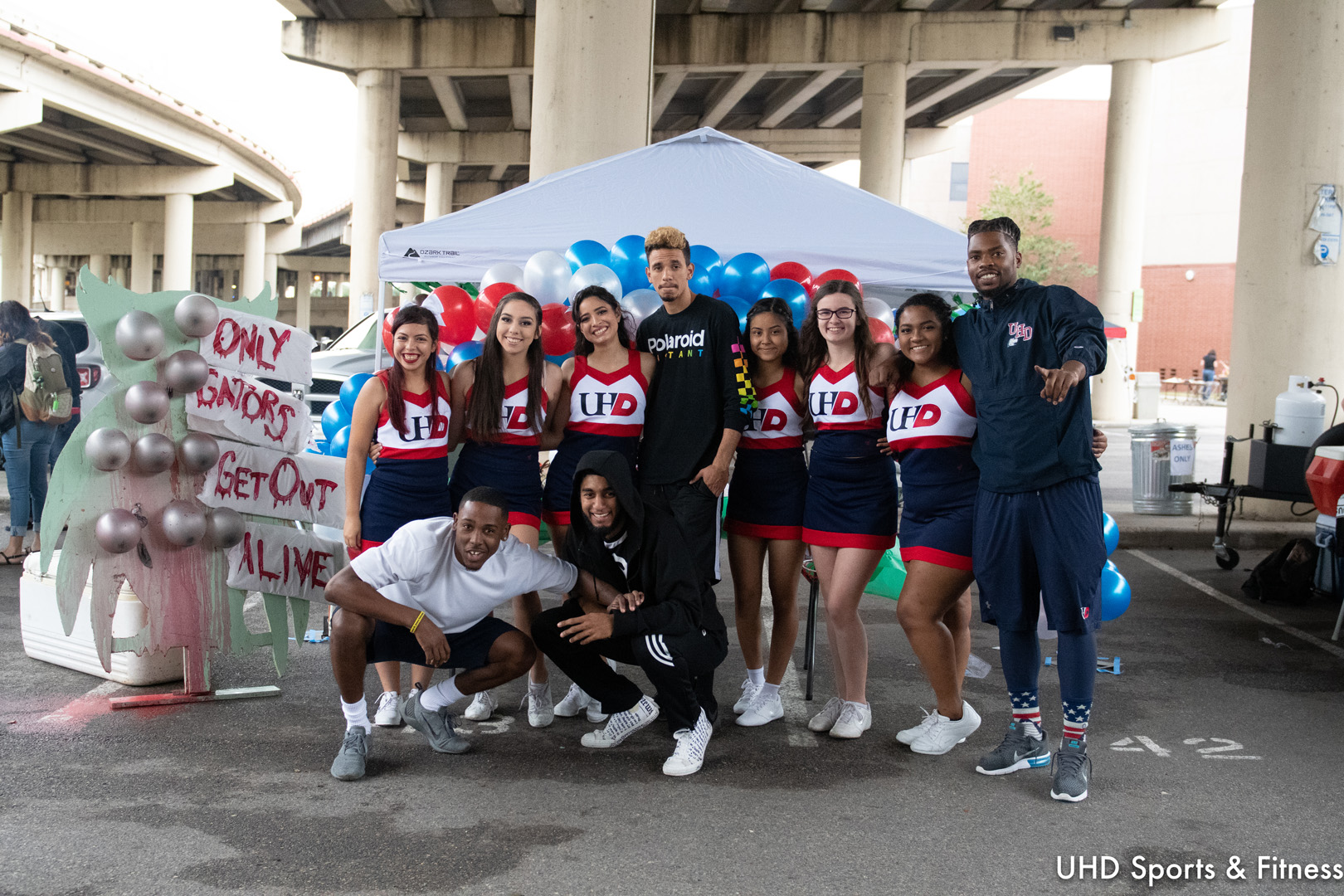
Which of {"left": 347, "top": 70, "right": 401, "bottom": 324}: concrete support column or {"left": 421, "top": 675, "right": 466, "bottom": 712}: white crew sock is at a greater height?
{"left": 347, "top": 70, "right": 401, "bottom": 324}: concrete support column

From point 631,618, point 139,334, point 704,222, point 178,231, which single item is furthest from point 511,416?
point 178,231

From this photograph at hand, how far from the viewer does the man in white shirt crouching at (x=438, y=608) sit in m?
4.29

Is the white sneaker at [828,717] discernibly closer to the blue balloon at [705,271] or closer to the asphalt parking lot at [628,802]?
the asphalt parking lot at [628,802]

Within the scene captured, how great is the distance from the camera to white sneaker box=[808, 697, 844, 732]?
16.3ft

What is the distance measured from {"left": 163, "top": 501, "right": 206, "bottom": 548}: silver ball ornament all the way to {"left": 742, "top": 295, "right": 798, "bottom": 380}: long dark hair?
2502 mm

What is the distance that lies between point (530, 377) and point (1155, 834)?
293 centimetres

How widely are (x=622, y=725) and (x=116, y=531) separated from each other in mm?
2291

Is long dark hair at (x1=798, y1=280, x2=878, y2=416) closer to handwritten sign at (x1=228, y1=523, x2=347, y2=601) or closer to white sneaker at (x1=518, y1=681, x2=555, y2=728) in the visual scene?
white sneaker at (x1=518, y1=681, x2=555, y2=728)

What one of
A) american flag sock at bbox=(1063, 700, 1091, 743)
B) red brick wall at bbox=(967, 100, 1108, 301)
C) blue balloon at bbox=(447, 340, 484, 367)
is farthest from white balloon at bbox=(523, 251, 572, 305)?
red brick wall at bbox=(967, 100, 1108, 301)

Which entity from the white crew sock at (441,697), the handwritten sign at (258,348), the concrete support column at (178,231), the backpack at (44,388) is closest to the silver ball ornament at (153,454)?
the handwritten sign at (258,348)

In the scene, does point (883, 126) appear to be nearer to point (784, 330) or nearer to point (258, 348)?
point (784, 330)

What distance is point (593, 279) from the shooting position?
629 centimetres

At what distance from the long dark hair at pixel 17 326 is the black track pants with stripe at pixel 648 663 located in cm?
521

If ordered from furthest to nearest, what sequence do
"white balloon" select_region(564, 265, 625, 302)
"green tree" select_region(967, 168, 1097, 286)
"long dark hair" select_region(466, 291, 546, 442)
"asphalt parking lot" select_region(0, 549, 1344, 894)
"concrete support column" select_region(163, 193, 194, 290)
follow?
1. "green tree" select_region(967, 168, 1097, 286)
2. "concrete support column" select_region(163, 193, 194, 290)
3. "white balloon" select_region(564, 265, 625, 302)
4. "long dark hair" select_region(466, 291, 546, 442)
5. "asphalt parking lot" select_region(0, 549, 1344, 894)
